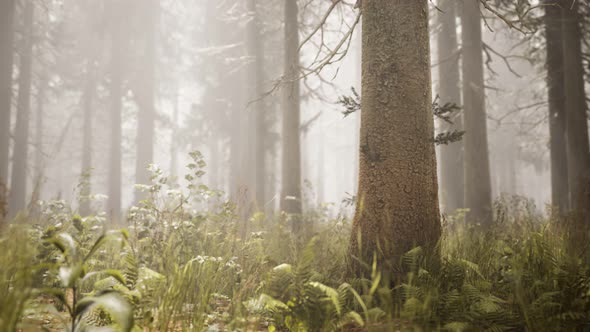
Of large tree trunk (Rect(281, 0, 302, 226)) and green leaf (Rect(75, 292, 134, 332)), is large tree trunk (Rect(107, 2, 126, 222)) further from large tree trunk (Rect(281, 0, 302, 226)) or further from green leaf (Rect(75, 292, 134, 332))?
green leaf (Rect(75, 292, 134, 332))

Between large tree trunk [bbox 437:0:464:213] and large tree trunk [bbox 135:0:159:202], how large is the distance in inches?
534

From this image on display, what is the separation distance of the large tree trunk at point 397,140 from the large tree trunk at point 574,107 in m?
5.37

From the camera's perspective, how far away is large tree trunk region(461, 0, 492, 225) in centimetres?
814

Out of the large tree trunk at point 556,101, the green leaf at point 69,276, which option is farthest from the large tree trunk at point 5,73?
the large tree trunk at point 556,101

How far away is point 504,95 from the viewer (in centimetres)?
2116

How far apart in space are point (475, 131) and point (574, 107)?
6.19 feet

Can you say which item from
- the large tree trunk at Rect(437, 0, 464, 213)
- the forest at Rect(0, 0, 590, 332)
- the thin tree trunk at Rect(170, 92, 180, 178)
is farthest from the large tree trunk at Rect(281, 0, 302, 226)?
the thin tree trunk at Rect(170, 92, 180, 178)

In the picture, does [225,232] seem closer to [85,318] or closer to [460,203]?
[85,318]

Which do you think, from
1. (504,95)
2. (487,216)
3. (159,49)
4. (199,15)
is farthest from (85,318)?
(504,95)

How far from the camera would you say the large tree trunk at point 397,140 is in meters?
3.17

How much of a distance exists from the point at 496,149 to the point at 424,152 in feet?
72.8

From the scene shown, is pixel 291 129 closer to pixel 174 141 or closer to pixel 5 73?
pixel 5 73

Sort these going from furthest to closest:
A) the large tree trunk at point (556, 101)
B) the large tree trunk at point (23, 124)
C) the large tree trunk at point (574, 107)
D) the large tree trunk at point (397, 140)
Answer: the large tree trunk at point (23, 124) → the large tree trunk at point (556, 101) → the large tree trunk at point (574, 107) → the large tree trunk at point (397, 140)

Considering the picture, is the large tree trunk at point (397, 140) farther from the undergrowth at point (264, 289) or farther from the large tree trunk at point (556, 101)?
the large tree trunk at point (556, 101)
